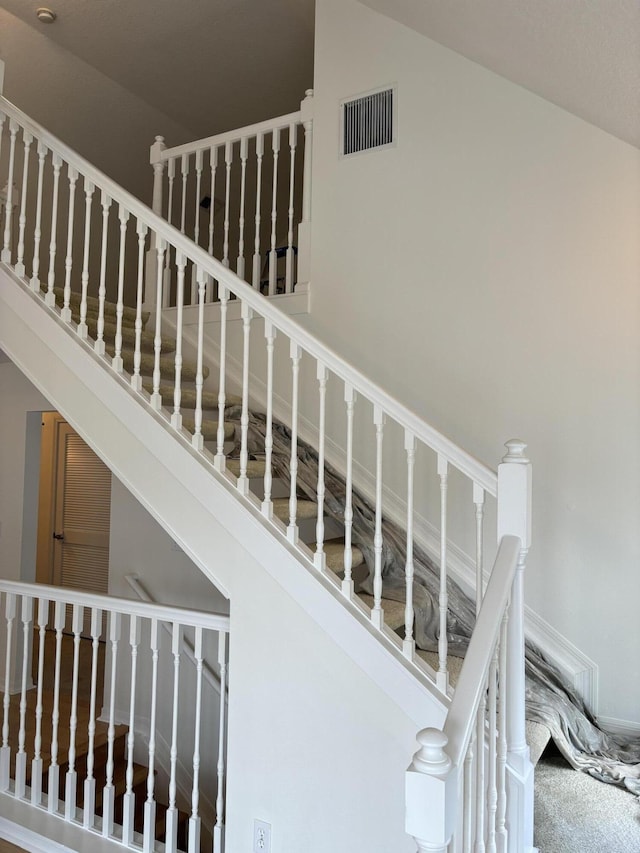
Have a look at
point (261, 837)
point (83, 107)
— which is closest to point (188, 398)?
point (261, 837)

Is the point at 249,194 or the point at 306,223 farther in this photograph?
the point at 249,194

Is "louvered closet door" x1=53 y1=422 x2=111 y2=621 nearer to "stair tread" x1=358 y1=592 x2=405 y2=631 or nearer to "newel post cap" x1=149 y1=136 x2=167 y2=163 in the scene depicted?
"newel post cap" x1=149 y1=136 x2=167 y2=163

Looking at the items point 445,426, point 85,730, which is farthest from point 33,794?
point 445,426

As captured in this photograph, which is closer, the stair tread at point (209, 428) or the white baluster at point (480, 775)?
the white baluster at point (480, 775)

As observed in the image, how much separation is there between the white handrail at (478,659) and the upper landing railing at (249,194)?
2376 mm

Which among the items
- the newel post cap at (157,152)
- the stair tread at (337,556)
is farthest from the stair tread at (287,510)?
the newel post cap at (157,152)

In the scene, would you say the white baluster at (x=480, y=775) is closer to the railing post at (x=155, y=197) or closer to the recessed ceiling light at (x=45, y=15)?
the railing post at (x=155, y=197)

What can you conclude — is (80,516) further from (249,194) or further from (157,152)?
(157,152)

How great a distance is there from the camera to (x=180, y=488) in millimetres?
2381

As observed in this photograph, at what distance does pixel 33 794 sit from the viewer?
272 cm

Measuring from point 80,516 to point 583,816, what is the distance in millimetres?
5299

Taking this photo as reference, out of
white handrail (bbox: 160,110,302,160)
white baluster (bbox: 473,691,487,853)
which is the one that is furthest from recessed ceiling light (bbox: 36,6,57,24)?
white baluster (bbox: 473,691,487,853)

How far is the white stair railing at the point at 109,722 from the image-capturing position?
2420mm

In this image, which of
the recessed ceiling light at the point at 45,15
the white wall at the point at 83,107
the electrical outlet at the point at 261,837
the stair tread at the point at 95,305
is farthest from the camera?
the white wall at the point at 83,107
